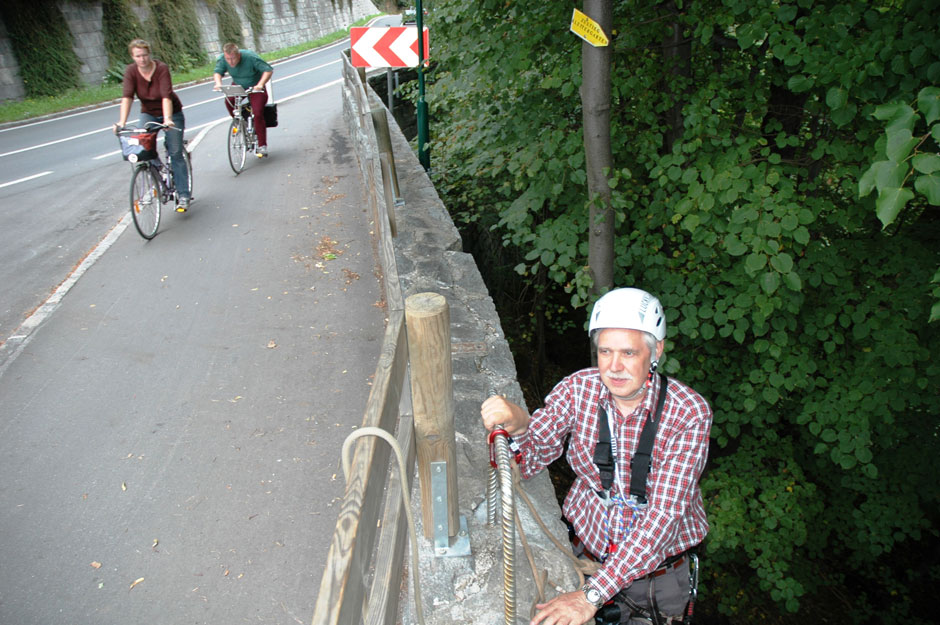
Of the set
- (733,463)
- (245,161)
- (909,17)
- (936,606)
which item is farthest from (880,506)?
(245,161)

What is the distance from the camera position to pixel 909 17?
12.3 ft

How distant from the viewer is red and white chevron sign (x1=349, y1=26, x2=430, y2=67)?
32.6 feet

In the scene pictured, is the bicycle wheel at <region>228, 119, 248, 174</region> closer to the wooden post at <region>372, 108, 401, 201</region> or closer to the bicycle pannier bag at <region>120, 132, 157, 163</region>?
the bicycle pannier bag at <region>120, 132, 157, 163</region>

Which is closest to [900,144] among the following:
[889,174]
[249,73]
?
[889,174]

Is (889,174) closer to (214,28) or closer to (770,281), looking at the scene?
(770,281)

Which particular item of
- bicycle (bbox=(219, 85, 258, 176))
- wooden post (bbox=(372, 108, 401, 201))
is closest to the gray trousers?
wooden post (bbox=(372, 108, 401, 201))

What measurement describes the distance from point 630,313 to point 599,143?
218 centimetres

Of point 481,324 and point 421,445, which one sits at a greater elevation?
point 421,445

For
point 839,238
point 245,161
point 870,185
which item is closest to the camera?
point 870,185

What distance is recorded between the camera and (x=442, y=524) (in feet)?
8.54

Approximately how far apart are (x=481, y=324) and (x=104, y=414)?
2.62m

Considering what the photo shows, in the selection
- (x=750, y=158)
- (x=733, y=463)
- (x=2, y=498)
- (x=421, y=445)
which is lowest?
(x=733, y=463)

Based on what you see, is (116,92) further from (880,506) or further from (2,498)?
(880,506)

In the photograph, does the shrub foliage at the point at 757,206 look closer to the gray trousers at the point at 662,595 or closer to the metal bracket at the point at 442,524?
the gray trousers at the point at 662,595
